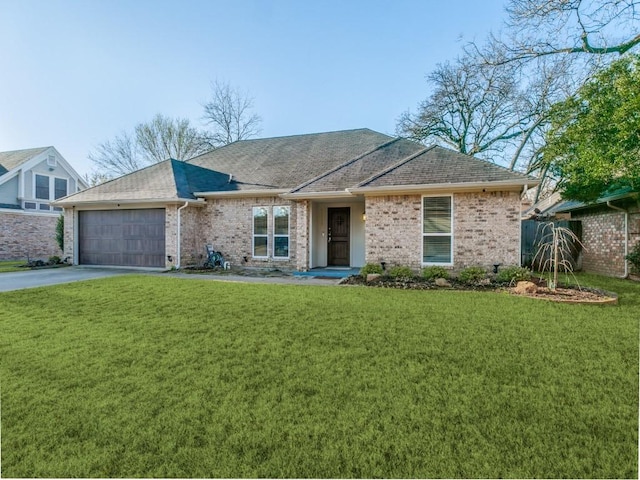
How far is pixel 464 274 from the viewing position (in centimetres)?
893

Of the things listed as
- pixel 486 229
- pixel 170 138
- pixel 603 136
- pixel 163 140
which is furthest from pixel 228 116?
pixel 603 136

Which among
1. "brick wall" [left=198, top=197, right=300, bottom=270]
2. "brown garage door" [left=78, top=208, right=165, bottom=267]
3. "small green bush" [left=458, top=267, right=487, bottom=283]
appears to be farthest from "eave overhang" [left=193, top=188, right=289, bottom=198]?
"small green bush" [left=458, top=267, right=487, bottom=283]

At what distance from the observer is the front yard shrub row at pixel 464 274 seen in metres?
8.75

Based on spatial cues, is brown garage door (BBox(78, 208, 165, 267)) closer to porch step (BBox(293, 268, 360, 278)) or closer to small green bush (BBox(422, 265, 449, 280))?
porch step (BBox(293, 268, 360, 278))

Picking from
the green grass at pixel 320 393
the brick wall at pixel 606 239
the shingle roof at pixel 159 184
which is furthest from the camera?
the shingle roof at pixel 159 184

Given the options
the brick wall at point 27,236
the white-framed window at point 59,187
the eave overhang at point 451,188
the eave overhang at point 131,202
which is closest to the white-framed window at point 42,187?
the white-framed window at point 59,187

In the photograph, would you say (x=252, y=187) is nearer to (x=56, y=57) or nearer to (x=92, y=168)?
(x=56, y=57)

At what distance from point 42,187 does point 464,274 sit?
77.6ft

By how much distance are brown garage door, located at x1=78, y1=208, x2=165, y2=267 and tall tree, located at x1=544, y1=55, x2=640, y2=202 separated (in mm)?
14431

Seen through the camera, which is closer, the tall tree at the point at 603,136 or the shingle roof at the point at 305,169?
the tall tree at the point at 603,136

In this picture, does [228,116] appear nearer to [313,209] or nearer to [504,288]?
[313,209]

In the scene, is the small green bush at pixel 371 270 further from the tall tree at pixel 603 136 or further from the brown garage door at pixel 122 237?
the brown garage door at pixel 122 237

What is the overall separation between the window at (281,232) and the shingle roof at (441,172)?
11.7 feet

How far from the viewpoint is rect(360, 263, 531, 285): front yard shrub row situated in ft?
28.7
